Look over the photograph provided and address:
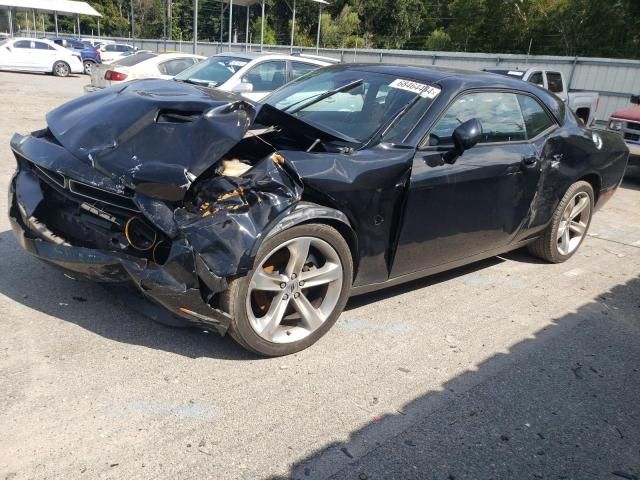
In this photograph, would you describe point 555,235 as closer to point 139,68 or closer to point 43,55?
point 139,68

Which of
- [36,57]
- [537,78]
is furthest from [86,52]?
[537,78]

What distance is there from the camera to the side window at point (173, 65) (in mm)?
13570

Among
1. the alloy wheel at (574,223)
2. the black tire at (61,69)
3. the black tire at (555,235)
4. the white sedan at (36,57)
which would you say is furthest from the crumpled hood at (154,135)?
the black tire at (61,69)

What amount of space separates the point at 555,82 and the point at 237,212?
504 inches

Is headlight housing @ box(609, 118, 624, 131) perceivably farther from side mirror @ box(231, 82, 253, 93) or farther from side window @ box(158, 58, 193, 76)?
side window @ box(158, 58, 193, 76)

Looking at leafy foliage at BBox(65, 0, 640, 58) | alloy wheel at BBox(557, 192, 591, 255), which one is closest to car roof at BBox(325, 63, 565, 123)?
alloy wheel at BBox(557, 192, 591, 255)

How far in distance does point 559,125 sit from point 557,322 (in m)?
1.79

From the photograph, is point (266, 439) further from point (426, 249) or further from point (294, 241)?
point (426, 249)

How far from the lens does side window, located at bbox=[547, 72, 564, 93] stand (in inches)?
526

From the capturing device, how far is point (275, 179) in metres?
3.00

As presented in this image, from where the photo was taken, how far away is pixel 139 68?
12.9 metres

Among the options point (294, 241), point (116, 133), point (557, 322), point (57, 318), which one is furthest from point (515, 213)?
point (57, 318)

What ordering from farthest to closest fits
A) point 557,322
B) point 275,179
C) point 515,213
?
point 515,213, point 557,322, point 275,179

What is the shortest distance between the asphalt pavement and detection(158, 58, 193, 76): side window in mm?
10091
